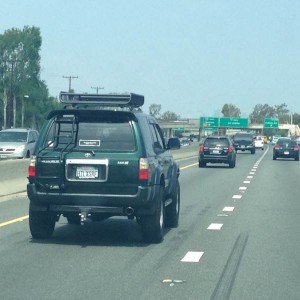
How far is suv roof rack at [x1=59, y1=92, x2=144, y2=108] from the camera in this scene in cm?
1352

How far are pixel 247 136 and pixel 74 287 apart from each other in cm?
6912

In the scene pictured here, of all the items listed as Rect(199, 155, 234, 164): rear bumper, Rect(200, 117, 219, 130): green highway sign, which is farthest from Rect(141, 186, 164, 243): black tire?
Rect(200, 117, 219, 130): green highway sign

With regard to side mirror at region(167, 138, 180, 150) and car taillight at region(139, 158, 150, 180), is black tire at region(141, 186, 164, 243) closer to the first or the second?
car taillight at region(139, 158, 150, 180)

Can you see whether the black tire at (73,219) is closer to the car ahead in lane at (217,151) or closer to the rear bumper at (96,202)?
the rear bumper at (96,202)

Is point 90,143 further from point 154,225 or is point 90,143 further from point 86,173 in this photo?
point 154,225

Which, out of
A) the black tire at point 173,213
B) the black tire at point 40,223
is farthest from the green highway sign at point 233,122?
the black tire at point 40,223

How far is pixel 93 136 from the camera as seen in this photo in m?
13.0

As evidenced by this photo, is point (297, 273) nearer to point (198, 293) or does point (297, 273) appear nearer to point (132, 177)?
point (198, 293)

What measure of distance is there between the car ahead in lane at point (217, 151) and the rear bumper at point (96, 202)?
31762 millimetres

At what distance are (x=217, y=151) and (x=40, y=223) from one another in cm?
3162

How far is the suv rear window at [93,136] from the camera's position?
1287 cm

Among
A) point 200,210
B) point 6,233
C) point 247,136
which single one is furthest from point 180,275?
point 247,136

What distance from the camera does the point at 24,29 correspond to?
3976 inches

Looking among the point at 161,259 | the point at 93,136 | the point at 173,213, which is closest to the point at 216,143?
the point at 173,213
